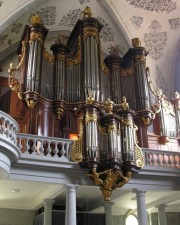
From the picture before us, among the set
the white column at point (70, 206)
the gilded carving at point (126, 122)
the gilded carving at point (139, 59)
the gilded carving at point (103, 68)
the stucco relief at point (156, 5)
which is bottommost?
the white column at point (70, 206)

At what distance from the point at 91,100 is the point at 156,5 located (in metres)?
6.79

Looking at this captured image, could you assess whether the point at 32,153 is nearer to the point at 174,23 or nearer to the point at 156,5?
the point at 156,5

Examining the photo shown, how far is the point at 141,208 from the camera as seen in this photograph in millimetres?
11125

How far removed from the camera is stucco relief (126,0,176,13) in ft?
52.6

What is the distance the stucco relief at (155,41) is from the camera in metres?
16.7

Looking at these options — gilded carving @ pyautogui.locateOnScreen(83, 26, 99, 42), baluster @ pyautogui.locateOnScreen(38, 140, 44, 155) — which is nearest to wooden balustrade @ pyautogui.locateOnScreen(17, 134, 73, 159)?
baluster @ pyautogui.locateOnScreen(38, 140, 44, 155)

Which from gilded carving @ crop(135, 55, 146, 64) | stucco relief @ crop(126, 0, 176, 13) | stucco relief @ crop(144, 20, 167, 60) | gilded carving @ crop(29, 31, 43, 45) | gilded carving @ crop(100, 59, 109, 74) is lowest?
gilded carving @ crop(100, 59, 109, 74)

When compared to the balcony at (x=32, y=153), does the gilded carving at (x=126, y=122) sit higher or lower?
higher

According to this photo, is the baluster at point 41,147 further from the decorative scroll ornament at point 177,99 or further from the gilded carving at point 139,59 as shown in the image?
the decorative scroll ornament at point 177,99

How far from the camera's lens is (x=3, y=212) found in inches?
535

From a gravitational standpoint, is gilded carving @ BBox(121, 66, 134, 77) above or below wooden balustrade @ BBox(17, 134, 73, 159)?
above

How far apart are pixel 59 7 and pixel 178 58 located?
5668mm

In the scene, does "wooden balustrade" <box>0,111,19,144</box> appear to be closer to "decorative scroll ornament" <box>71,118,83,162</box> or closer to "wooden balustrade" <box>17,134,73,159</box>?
"wooden balustrade" <box>17,134,73,159</box>

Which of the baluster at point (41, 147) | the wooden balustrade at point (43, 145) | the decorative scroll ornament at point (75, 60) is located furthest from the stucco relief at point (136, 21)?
the baluster at point (41, 147)
